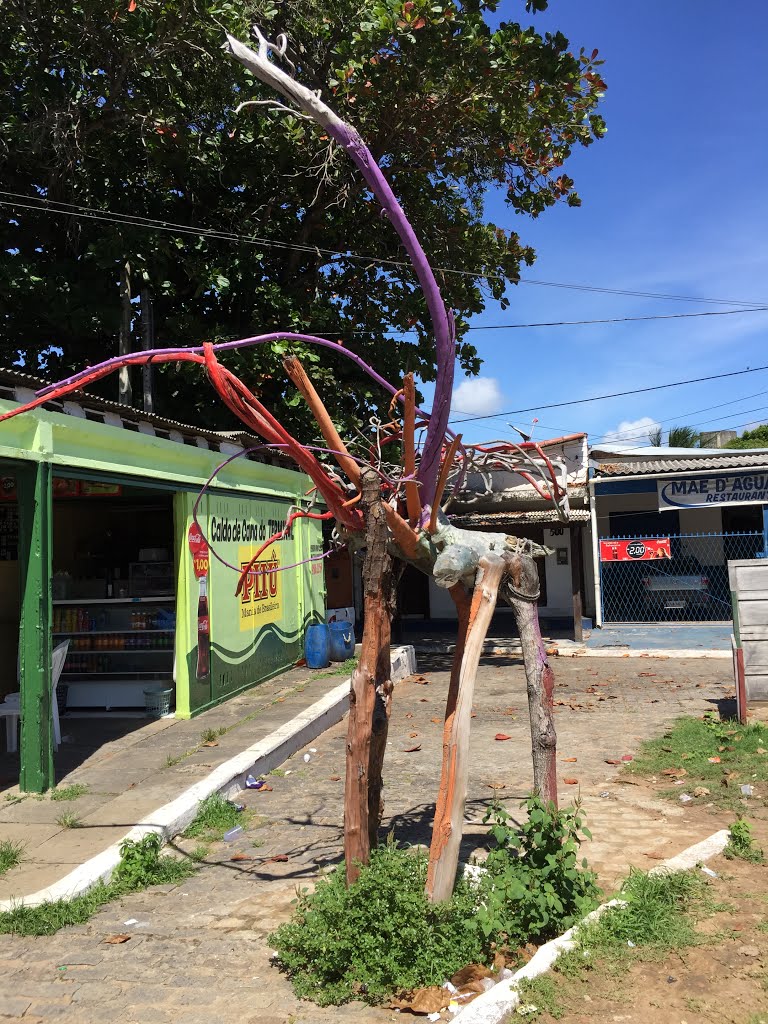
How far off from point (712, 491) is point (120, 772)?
14.5 meters

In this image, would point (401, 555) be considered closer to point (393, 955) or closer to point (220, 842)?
point (393, 955)

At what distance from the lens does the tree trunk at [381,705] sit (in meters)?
4.34

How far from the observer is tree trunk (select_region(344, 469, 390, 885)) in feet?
13.7

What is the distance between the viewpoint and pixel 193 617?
9680 mm

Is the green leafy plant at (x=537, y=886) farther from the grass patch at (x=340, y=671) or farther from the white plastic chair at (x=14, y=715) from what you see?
the grass patch at (x=340, y=671)

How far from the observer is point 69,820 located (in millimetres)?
6039

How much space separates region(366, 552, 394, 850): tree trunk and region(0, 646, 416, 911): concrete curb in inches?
74.2

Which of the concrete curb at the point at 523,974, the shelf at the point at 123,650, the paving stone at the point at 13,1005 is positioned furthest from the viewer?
the shelf at the point at 123,650

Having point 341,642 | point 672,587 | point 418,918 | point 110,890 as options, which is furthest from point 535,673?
point 672,587

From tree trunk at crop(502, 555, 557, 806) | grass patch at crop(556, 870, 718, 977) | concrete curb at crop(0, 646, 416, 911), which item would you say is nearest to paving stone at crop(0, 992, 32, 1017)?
concrete curb at crop(0, 646, 416, 911)

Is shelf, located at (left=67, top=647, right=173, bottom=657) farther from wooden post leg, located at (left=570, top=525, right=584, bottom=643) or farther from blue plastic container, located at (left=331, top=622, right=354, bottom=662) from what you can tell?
wooden post leg, located at (left=570, top=525, right=584, bottom=643)

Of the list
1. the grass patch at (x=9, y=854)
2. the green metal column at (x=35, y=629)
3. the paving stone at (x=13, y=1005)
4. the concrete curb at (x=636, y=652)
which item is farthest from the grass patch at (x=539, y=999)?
the concrete curb at (x=636, y=652)

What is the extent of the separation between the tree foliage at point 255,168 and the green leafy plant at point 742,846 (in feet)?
27.5

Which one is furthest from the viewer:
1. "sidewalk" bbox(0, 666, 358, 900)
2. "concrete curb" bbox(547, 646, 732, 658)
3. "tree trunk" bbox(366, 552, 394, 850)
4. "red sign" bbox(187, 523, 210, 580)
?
"concrete curb" bbox(547, 646, 732, 658)
